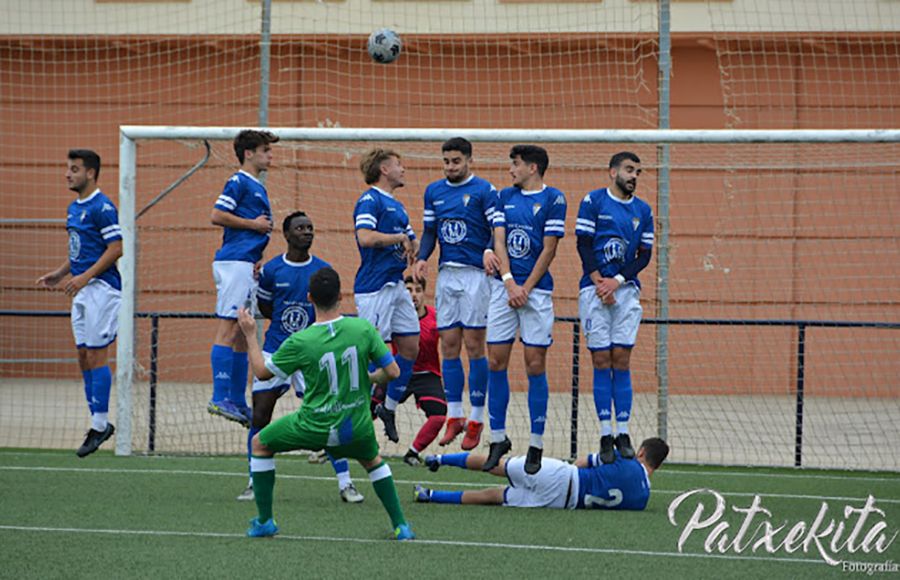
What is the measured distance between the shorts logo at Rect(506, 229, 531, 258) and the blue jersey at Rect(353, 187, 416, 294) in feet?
3.22

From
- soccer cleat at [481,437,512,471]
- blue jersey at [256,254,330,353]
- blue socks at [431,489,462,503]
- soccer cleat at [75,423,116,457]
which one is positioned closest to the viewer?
blue socks at [431,489,462,503]

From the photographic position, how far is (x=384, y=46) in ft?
37.6

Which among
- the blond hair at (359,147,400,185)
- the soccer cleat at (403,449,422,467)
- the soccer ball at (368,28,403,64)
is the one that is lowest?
the soccer cleat at (403,449,422,467)

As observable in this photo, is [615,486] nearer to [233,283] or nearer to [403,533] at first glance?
[403,533]

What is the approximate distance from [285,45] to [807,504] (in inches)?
392

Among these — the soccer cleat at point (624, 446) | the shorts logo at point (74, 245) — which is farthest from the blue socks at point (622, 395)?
the shorts logo at point (74, 245)

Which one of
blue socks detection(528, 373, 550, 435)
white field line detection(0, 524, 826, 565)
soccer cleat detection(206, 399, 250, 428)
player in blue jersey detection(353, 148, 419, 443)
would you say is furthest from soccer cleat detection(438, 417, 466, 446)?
white field line detection(0, 524, 826, 565)

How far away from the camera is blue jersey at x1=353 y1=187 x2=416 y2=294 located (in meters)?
10.2

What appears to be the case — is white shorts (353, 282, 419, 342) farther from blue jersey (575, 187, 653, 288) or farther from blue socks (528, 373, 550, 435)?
blue jersey (575, 187, 653, 288)

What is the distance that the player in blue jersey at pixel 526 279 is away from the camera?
9648 mm

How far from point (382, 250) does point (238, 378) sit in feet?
4.80

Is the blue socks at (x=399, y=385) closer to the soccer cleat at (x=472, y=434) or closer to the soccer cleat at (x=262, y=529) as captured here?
the soccer cleat at (x=472, y=434)

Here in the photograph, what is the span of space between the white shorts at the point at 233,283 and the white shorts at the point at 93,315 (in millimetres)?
1568

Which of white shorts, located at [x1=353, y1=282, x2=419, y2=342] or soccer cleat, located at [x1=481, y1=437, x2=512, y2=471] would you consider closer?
soccer cleat, located at [x1=481, y1=437, x2=512, y2=471]
